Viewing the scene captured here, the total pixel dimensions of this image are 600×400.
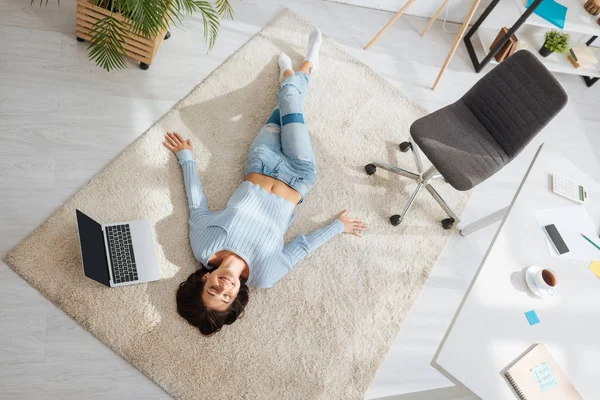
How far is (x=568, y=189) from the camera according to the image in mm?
2240

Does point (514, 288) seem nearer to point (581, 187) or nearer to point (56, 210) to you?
point (581, 187)

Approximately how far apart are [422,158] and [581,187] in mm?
932

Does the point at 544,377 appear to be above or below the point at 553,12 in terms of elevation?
below

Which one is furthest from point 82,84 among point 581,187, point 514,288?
point 581,187

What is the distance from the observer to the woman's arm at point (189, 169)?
2.44m

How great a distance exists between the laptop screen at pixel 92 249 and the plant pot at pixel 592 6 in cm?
315

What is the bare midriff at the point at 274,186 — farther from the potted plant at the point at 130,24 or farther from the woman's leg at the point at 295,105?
the potted plant at the point at 130,24

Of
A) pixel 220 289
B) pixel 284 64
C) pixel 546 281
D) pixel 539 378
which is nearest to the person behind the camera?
pixel 539 378

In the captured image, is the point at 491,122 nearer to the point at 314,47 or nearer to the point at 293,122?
the point at 293,122

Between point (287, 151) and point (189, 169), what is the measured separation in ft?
1.70

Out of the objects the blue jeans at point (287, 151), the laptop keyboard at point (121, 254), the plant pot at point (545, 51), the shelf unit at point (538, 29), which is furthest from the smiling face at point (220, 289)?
the plant pot at point (545, 51)

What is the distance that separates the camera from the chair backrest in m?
2.17

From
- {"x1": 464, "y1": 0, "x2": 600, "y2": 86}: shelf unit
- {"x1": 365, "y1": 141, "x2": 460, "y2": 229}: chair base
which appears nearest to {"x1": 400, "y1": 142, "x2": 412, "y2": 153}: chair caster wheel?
{"x1": 365, "y1": 141, "x2": 460, "y2": 229}: chair base

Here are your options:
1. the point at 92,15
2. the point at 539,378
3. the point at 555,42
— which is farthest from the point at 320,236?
the point at 555,42
